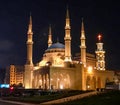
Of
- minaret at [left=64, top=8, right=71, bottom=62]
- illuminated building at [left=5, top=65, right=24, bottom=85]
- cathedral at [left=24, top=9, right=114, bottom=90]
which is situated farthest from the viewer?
illuminated building at [left=5, top=65, right=24, bottom=85]

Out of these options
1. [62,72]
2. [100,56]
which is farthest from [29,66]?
[100,56]

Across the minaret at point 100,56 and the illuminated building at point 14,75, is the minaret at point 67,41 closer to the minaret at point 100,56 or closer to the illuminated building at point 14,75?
the minaret at point 100,56

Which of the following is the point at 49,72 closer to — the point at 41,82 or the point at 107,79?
the point at 41,82

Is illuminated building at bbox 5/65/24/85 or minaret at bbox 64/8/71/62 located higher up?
minaret at bbox 64/8/71/62

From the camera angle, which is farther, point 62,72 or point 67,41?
point 67,41

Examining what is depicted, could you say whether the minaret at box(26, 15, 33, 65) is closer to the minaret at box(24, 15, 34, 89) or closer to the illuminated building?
the minaret at box(24, 15, 34, 89)

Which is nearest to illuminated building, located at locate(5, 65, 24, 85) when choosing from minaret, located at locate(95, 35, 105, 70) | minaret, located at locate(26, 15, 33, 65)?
minaret, located at locate(95, 35, 105, 70)

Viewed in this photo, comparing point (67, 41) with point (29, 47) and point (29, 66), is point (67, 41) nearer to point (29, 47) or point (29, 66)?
point (29, 47)

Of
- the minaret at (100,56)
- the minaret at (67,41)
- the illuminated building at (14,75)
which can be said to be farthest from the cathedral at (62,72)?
the illuminated building at (14,75)

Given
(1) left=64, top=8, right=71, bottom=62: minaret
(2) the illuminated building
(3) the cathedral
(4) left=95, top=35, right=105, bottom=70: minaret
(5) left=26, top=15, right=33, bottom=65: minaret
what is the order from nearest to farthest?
1. (3) the cathedral
2. (1) left=64, top=8, right=71, bottom=62: minaret
3. (5) left=26, top=15, right=33, bottom=65: minaret
4. (4) left=95, top=35, right=105, bottom=70: minaret
5. (2) the illuminated building

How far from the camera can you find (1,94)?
6141 centimetres

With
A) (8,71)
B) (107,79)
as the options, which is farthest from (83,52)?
(8,71)

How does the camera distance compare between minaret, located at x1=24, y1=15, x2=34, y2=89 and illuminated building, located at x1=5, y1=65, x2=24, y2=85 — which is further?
illuminated building, located at x1=5, y1=65, x2=24, y2=85

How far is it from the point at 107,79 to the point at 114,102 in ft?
241
